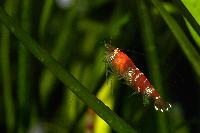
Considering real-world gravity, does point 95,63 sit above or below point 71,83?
above

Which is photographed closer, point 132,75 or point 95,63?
point 132,75

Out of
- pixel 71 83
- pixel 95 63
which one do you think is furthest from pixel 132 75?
pixel 95 63

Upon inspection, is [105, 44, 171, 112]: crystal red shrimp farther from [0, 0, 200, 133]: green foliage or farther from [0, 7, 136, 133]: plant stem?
[0, 7, 136, 133]: plant stem

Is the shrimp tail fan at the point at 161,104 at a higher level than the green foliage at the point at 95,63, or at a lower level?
lower

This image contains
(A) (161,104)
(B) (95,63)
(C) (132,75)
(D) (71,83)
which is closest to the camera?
(D) (71,83)

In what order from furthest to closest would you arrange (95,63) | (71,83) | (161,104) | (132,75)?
(95,63) < (132,75) < (161,104) < (71,83)

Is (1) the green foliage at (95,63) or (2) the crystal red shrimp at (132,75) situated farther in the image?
(2) the crystal red shrimp at (132,75)

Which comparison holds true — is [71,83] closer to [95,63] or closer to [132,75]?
[132,75]

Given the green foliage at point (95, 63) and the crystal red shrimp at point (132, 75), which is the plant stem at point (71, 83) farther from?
the crystal red shrimp at point (132, 75)

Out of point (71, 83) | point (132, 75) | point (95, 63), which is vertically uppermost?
point (95, 63)

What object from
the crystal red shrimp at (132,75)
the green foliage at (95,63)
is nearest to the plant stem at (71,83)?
the green foliage at (95,63)

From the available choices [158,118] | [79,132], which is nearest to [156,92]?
[158,118]
